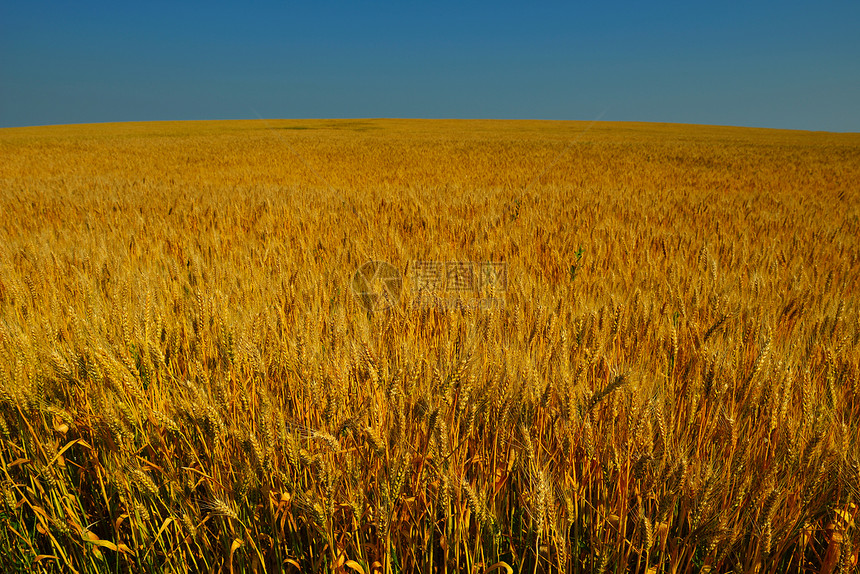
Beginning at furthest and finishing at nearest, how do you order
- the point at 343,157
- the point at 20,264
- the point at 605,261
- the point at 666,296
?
1. the point at 343,157
2. the point at 605,261
3. the point at 20,264
4. the point at 666,296

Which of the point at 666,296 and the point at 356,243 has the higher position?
the point at 356,243

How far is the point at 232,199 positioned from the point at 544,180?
581 centimetres

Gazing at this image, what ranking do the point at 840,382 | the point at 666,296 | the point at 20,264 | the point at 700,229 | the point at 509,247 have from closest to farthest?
1. the point at 840,382
2. the point at 666,296
3. the point at 20,264
4. the point at 509,247
5. the point at 700,229

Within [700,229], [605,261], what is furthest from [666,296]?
[700,229]

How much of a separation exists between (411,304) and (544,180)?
24.4 feet

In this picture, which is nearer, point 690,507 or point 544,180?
point 690,507

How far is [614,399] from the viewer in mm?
1185

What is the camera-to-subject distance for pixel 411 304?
1.99 meters

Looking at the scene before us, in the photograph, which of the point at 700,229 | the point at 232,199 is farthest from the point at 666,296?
the point at 232,199

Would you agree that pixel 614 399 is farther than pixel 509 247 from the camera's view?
No

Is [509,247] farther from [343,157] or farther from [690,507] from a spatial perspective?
[343,157]

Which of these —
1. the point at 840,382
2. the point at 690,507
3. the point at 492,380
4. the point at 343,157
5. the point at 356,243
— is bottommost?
the point at 690,507

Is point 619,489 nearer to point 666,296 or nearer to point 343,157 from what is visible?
point 666,296

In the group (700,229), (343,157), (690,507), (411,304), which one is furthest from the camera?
(343,157)
